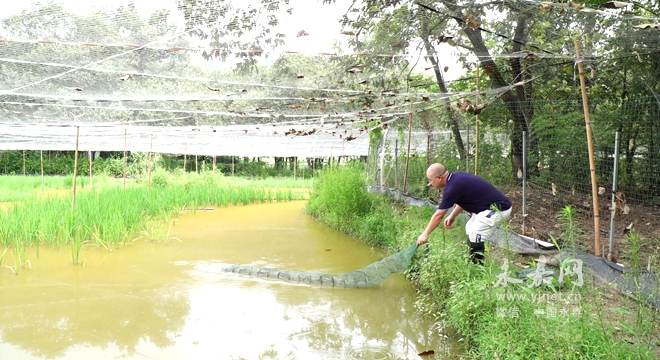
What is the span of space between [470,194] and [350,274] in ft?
4.83

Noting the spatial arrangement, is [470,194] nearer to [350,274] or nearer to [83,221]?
[350,274]

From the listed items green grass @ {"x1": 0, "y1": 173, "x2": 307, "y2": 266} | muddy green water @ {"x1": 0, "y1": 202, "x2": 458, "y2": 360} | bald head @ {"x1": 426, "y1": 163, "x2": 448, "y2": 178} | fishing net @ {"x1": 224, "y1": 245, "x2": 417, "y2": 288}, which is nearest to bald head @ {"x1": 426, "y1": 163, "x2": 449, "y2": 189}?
bald head @ {"x1": 426, "y1": 163, "x2": 448, "y2": 178}

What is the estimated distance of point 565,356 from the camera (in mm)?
2092

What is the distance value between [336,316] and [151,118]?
604 centimetres

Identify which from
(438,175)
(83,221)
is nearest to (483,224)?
(438,175)

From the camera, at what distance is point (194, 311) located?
3.69 metres

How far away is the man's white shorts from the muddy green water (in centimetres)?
85

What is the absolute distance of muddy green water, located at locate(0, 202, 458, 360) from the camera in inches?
118

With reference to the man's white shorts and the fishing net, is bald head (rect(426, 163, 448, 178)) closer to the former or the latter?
the man's white shorts

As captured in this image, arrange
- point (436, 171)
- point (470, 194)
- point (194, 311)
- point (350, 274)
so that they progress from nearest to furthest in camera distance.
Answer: point (194, 311)
point (470, 194)
point (436, 171)
point (350, 274)

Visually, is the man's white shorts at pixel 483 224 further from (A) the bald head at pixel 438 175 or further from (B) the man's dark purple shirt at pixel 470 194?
(A) the bald head at pixel 438 175

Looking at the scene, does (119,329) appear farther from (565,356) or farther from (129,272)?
(565,356)

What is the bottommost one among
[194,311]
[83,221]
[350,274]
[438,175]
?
[194,311]

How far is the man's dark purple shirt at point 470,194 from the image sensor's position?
148 inches
